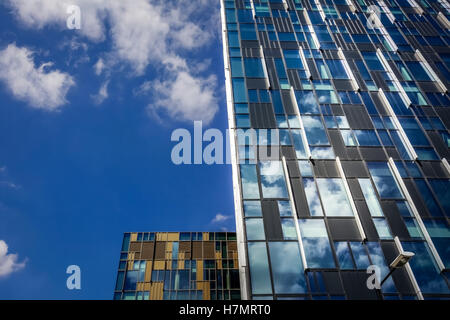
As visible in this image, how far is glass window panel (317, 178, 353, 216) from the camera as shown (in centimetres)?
1844

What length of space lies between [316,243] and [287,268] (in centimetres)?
231

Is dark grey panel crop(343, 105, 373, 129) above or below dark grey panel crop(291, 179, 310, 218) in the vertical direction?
above

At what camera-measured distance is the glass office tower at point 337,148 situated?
16.2 m

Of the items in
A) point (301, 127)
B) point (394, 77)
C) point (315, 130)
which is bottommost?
point (315, 130)

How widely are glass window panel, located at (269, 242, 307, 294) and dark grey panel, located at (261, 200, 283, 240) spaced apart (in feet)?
1.66

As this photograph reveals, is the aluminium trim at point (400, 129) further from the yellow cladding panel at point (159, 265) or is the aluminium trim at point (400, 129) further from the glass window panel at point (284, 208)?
the yellow cladding panel at point (159, 265)

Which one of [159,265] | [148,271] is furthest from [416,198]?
[148,271]

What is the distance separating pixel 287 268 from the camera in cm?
1614

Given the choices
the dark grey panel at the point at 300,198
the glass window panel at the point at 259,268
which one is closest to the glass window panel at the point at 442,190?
the dark grey panel at the point at 300,198

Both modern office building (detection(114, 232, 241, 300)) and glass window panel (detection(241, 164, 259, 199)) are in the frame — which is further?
modern office building (detection(114, 232, 241, 300))

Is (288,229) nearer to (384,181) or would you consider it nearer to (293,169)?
(293,169)

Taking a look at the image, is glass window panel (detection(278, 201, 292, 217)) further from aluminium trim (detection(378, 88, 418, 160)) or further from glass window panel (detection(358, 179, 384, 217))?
aluminium trim (detection(378, 88, 418, 160))

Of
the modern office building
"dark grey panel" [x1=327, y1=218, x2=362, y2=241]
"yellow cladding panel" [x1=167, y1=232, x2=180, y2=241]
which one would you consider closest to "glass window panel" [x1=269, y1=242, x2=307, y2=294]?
"dark grey panel" [x1=327, y1=218, x2=362, y2=241]

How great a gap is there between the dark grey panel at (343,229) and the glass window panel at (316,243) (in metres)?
0.46
